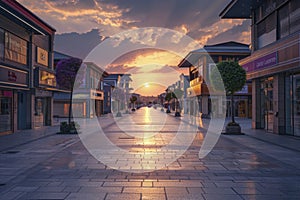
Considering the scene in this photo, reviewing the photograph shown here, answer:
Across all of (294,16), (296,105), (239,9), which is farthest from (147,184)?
(239,9)

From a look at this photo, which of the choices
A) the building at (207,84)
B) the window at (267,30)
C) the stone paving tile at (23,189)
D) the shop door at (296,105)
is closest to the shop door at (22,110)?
the stone paving tile at (23,189)

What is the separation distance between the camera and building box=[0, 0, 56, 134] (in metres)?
18.8

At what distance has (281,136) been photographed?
18.4 meters

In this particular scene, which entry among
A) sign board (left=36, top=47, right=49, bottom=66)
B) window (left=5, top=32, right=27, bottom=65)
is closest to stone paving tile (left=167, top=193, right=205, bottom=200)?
window (left=5, top=32, right=27, bottom=65)

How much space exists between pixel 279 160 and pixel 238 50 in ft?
114

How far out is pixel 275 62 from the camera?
18453 mm

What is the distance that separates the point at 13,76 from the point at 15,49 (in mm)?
2348

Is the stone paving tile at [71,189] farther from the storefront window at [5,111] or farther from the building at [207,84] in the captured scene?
the building at [207,84]

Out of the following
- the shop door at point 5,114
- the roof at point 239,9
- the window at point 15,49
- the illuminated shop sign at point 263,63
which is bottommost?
the shop door at point 5,114

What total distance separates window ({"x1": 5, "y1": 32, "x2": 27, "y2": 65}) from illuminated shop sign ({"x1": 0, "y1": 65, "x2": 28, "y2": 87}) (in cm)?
91

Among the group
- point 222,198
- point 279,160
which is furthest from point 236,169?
point 222,198

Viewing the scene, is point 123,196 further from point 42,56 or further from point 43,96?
point 43,96

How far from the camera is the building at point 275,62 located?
688 inches

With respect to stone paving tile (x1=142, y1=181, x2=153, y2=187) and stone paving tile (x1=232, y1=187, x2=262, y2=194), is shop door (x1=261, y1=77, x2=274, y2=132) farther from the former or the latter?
stone paving tile (x1=142, y1=181, x2=153, y2=187)
